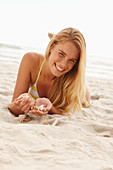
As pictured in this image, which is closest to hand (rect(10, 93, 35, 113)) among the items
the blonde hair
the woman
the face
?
the woman

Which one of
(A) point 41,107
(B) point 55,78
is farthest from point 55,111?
(B) point 55,78

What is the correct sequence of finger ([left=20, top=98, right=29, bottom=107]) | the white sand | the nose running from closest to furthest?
the white sand, finger ([left=20, top=98, right=29, bottom=107]), the nose

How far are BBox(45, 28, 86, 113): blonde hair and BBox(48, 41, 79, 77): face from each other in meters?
0.06

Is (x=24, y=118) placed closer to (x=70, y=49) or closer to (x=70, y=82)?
(x=70, y=82)

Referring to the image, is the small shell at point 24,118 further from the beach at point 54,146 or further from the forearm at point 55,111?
the forearm at point 55,111

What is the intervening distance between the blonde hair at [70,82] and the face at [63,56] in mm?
57

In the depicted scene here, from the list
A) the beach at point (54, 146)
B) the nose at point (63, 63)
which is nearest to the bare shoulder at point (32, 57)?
the nose at point (63, 63)

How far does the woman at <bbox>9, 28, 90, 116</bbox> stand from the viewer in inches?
87.8

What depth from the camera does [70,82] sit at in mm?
2625

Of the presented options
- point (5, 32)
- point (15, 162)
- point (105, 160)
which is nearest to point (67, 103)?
point (105, 160)

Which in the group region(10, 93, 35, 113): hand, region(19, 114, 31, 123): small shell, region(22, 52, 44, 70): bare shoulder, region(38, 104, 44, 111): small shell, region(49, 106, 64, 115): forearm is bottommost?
region(49, 106, 64, 115): forearm

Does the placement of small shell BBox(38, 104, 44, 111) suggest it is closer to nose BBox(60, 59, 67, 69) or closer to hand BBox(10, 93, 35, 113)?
hand BBox(10, 93, 35, 113)

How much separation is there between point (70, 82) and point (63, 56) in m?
0.48

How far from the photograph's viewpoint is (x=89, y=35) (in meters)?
33.8
